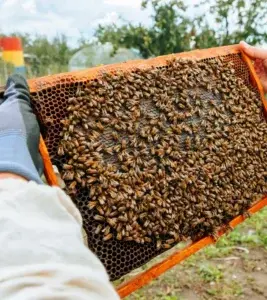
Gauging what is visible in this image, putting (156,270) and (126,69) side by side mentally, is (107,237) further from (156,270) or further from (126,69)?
(126,69)

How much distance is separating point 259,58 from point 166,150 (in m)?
1.31

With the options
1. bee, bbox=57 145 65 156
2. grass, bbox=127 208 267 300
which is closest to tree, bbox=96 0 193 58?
grass, bbox=127 208 267 300

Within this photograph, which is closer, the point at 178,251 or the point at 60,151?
the point at 60,151

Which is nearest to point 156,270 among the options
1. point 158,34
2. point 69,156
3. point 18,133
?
point 69,156

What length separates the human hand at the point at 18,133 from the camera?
1.75m

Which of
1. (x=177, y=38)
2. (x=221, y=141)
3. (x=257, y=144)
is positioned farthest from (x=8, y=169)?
(x=177, y=38)

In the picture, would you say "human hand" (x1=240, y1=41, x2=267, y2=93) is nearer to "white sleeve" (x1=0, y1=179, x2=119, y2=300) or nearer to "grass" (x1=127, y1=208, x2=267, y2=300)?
"grass" (x1=127, y1=208, x2=267, y2=300)

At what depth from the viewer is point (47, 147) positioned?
2.40 meters

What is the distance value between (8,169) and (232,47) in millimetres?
2284

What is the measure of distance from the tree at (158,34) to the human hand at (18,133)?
30.0ft

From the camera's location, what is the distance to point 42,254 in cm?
112

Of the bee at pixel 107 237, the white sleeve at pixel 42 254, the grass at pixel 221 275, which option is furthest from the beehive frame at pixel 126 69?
the grass at pixel 221 275

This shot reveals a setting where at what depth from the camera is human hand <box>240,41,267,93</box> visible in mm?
3422

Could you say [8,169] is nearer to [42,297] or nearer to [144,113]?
[42,297]
